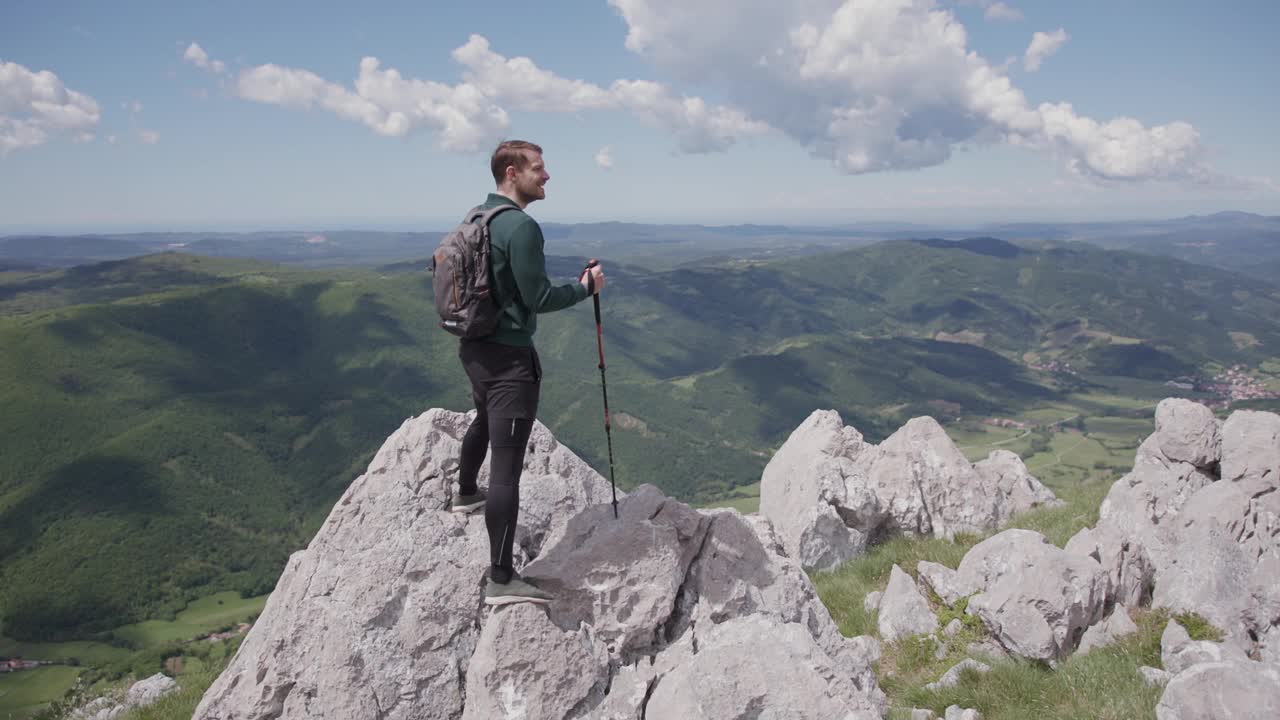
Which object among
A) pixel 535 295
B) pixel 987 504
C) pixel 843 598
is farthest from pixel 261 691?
pixel 987 504

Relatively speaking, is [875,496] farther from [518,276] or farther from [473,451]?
[518,276]

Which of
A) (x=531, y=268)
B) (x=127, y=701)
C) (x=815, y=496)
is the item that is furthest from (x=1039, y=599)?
(x=127, y=701)

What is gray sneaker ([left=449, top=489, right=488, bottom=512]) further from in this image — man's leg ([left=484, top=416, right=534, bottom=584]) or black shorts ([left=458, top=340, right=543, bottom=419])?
black shorts ([left=458, top=340, right=543, bottom=419])

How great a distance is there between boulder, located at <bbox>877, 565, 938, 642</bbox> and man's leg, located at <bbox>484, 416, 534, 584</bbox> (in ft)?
20.1

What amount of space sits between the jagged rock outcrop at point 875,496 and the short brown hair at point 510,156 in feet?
34.4

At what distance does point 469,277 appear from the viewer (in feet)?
23.5

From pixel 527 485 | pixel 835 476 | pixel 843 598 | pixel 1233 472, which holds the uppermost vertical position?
pixel 527 485

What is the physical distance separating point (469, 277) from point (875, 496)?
38.4 feet

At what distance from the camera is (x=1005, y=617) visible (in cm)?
860

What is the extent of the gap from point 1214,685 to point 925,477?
387 inches

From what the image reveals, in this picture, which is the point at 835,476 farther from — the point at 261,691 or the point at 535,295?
the point at 261,691

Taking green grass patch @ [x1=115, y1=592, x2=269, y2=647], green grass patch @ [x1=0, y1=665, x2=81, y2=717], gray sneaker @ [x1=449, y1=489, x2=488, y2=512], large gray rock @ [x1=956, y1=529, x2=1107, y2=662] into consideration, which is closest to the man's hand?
gray sneaker @ [x1=449, y1=489, x2=488, y2=512]

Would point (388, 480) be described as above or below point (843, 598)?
above

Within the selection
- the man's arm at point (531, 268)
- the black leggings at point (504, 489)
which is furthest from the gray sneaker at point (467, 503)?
the man's arm at point (531, 268)
